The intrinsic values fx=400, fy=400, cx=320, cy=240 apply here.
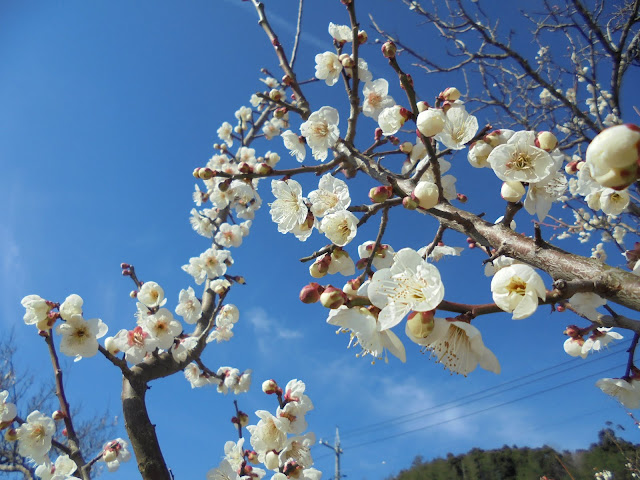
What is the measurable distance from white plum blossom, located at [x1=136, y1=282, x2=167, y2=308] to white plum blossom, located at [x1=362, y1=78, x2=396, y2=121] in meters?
1.79

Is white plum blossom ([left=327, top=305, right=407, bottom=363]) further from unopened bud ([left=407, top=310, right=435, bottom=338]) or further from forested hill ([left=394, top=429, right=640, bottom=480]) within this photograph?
forested hill ([left=394, top=429, right=640, bottom=480])

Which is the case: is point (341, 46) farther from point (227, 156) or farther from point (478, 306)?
point (227, 156)

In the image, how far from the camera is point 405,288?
2.93 feet

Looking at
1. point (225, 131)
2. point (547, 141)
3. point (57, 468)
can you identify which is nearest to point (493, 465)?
point (225, 131)

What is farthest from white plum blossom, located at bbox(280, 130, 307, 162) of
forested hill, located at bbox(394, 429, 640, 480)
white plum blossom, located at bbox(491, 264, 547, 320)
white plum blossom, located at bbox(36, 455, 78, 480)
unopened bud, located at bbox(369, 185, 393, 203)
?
forested hill, located at bbox(394, 429, 640, 480)

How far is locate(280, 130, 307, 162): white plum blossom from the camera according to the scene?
188cm

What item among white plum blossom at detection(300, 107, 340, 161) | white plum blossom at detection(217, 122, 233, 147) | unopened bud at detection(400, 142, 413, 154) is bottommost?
unopened bud at detection(400, 142, 413, 154)

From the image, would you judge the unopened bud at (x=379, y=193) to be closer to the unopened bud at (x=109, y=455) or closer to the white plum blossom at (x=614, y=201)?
the white plum blossom at (x=614, y=201)

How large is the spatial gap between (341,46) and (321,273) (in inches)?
51.8

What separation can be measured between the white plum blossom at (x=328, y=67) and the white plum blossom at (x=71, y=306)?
5.57 ft

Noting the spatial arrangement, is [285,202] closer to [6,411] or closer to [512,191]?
[512,191]

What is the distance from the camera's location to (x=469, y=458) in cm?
2820

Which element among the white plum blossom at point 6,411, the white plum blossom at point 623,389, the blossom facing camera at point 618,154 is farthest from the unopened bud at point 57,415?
the blossom facing camera at point 618,154

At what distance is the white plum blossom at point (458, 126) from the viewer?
4.34ft
